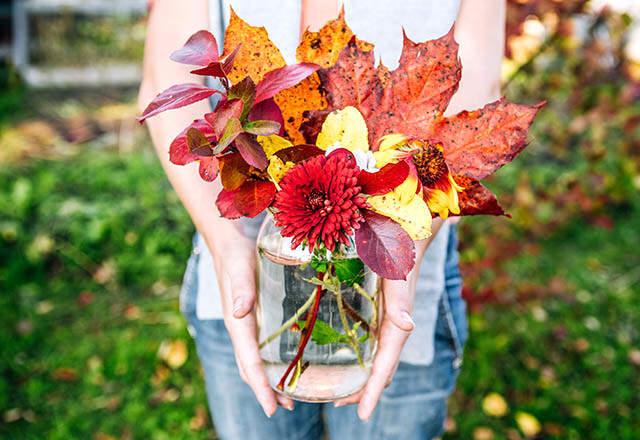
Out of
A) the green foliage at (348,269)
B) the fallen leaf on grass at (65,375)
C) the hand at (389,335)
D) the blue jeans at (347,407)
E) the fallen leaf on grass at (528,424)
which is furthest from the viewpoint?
the fallen leaf on grass at (65,375)

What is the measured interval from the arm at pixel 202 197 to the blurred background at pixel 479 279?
4.02 ft

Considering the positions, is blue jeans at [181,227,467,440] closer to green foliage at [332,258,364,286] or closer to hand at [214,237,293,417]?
hand at [214,237,293,417]

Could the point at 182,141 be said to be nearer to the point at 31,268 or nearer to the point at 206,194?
the point at 206,194

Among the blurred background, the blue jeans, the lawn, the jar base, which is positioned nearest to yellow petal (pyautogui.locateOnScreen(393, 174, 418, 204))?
the jar base

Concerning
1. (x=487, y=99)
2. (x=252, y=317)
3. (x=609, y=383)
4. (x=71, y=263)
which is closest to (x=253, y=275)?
(x=252, y=317)

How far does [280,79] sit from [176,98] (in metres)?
0.13

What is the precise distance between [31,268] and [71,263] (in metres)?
0.17

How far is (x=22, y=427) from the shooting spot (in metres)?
2.28

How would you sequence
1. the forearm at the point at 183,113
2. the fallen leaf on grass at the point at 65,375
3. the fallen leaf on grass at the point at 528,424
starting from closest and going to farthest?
1. the forearm at the point at 183,113
2. the fallen leaf on grass at the point at 528,424
3. the fallen leaf on grass at the point at 65,375

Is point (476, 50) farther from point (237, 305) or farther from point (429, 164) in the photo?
point (237, 305)

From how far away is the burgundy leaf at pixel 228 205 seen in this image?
0.82 metres

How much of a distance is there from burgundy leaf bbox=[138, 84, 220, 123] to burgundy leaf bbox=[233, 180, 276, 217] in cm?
12

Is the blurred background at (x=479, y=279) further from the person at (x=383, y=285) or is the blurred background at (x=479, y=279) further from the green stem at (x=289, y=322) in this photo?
the green stem at (x=289, y=322)

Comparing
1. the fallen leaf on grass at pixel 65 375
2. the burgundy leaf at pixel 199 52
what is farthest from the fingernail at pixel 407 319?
the fallen leaf on grass at pixel 65 375
